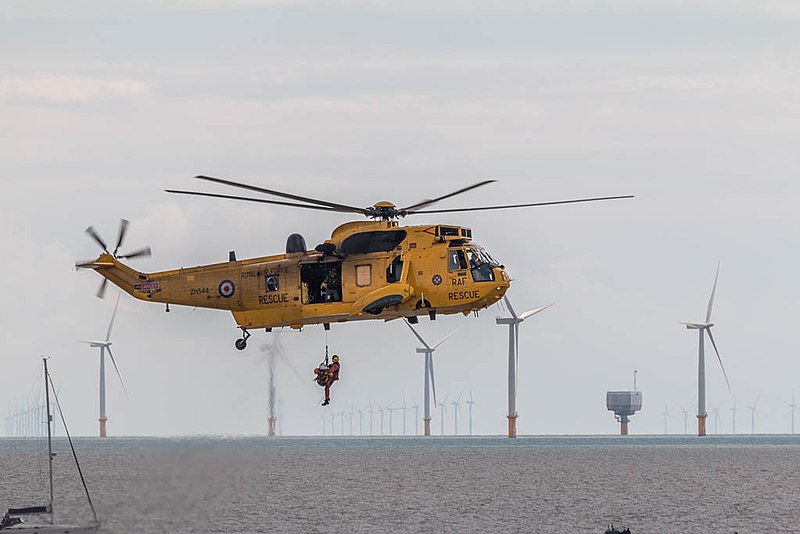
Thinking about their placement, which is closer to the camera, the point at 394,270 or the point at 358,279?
the point at 394,270

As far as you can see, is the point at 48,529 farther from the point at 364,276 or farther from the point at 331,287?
the point at 364,276

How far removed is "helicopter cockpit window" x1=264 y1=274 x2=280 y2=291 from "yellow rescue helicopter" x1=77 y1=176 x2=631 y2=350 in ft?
0.19

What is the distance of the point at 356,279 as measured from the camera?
9050cm

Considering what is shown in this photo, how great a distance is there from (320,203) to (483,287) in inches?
404

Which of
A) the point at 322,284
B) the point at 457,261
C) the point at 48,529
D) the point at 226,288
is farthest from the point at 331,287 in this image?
the point at 48,529

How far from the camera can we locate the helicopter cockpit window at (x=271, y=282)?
3612 inches

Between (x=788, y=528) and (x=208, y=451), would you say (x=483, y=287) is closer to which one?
(x=208, y=451)

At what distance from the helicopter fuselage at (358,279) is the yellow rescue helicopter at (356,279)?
0.18 ft

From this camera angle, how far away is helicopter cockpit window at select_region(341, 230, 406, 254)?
3585 inches

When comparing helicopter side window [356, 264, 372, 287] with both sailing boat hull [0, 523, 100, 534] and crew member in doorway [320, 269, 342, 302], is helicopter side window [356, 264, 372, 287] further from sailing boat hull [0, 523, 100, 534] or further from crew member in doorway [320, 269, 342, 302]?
sailing boat hull [0, 523, 100, 534]

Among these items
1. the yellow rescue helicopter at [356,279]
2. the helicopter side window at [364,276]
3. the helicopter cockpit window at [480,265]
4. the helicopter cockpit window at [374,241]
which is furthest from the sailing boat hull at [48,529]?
the helicopter cockpit window at [480,265]

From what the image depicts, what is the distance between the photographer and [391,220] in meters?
93.1

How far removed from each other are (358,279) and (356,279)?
0.13 metres

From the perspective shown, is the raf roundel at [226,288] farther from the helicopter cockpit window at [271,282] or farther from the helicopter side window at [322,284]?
the helicopter side window at [322,284]
